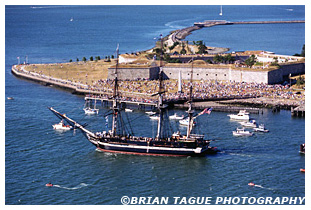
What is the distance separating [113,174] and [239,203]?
12873 mm

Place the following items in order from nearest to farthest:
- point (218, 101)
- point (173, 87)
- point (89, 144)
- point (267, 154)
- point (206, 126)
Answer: point (267, 154) < point (89, 144) < point (206, 126) < point (218, 101) < point (173, 87)

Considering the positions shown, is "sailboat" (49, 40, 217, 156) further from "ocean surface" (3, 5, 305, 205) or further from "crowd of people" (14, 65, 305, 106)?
"crowd of people" (14, 65, 305, 106)

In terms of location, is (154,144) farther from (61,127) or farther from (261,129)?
(261,129)

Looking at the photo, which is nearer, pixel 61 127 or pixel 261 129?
pixel 261 129

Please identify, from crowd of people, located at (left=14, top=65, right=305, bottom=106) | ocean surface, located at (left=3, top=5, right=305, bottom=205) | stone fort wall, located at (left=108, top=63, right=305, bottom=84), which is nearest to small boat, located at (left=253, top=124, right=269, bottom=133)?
ocean surface, located at (left=3, top=5, right=305, bottom=205)

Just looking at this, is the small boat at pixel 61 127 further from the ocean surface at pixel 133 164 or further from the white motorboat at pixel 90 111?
the white motorboat at pixel 90 111

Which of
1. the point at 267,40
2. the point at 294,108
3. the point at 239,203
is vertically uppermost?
the point at 267,40

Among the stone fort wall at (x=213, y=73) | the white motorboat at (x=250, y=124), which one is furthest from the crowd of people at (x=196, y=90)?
the white motorboat at (x=250, y=124)

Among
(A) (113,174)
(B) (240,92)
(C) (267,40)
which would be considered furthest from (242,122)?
(C) (267,40)

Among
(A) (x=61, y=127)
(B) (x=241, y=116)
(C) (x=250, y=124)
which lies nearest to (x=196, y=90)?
(B) (x=241, y=116)

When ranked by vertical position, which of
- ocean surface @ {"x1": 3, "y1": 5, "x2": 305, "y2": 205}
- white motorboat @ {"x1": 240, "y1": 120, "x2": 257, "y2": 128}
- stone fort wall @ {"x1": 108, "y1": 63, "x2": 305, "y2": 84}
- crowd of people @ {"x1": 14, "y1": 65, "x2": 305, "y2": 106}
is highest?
stone fort wall @ {"x1": 108, "y1": 63, "x2": 305, "y2": 84}

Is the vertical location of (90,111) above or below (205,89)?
below

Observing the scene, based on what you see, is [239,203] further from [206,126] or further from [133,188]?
[206,126]
